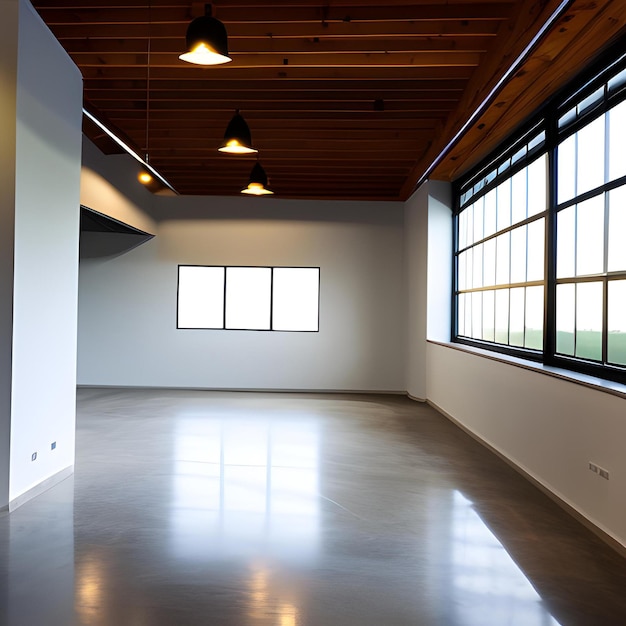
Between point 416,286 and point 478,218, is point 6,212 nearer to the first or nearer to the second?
point 478,218

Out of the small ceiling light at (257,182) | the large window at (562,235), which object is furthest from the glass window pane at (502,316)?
the small ceiling light at (257,182)

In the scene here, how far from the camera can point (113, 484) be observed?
4.97 meters

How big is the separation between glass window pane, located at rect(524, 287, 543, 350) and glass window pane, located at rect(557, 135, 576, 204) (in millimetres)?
875

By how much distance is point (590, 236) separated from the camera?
471 centimetres

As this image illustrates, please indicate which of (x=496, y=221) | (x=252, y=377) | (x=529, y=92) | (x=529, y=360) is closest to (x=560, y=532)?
(x=529, y=360)

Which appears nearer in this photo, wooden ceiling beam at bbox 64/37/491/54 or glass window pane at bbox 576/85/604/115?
glass window pane at bbox 576/85/604/115

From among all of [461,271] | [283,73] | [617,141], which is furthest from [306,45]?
[461,271]

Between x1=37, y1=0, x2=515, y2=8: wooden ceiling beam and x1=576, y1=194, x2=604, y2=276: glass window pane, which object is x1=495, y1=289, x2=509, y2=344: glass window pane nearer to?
x1=576, y1=194, x2=604, y2=276: glass window pane

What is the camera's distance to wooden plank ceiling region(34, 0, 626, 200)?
15.5 ft

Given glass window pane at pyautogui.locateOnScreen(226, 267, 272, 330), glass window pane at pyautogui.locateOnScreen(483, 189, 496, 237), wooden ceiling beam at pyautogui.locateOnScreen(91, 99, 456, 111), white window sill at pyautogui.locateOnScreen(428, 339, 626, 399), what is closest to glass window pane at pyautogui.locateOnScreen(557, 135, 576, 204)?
white window sill at pyautogui.locateOnScreen(428, 339, 626, 399)

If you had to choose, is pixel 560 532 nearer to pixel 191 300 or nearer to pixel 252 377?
pixel 252 377

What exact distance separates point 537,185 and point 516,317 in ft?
4.21

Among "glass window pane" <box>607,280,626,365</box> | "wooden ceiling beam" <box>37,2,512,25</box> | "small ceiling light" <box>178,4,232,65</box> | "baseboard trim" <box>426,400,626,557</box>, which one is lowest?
"baseboard trim" <box>426,400,626,557</box>

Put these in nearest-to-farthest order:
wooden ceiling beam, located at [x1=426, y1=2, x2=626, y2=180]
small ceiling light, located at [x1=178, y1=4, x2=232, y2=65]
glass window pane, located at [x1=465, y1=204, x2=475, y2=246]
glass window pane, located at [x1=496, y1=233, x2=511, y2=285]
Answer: small ceiling light, located at [x1=178, y1=4, x2=232, y2=65]
wooden ceiling beam, located at [x1=426, y1=2, x2=626, y2=180]
glass window pane, located at [x1=496, y1=233, x2=511, y2=285]
glass window pane, located at [x1=465, y1=204, x2=475, y2=246]
